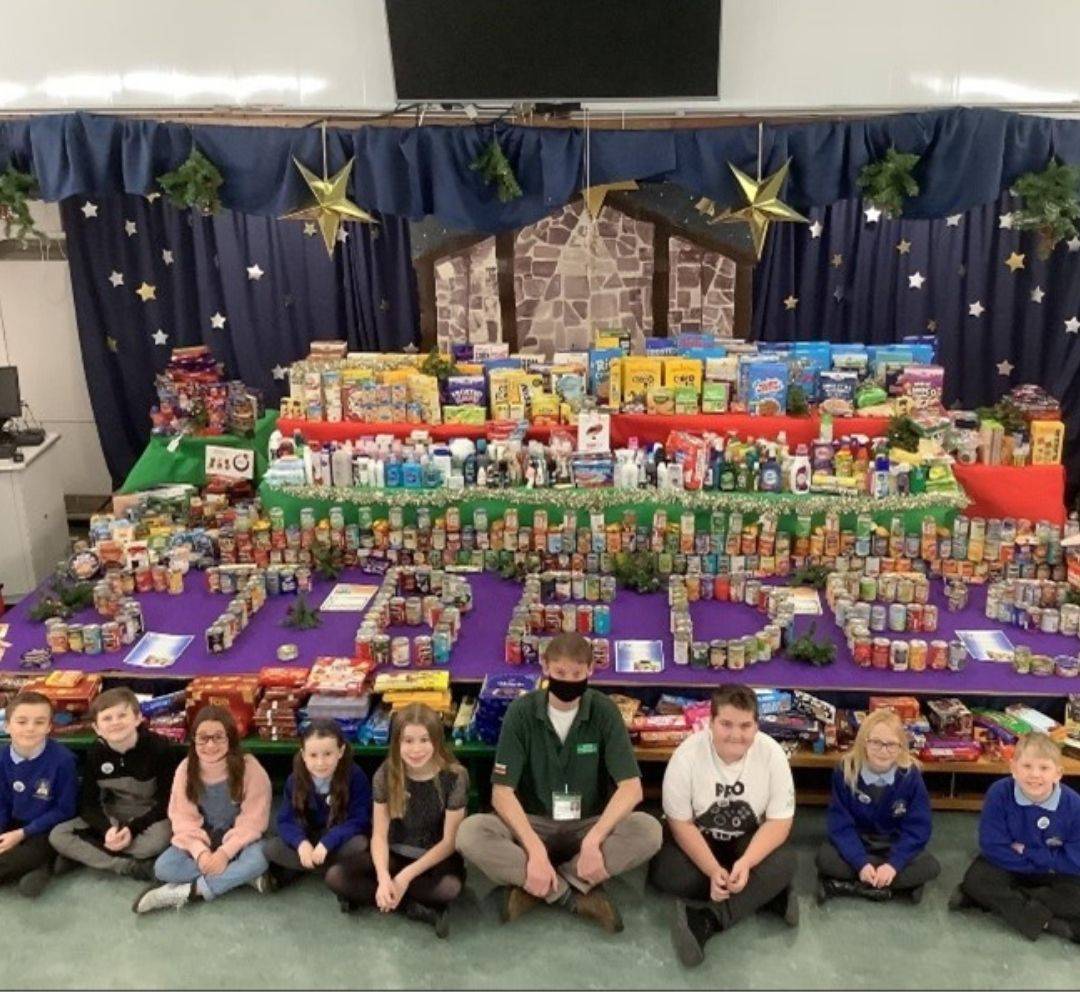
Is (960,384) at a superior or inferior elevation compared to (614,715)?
superior

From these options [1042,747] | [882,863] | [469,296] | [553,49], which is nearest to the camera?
[1042,747]

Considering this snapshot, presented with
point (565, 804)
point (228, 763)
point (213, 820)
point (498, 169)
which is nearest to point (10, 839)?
point (213, 820)

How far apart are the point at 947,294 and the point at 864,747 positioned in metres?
4.74

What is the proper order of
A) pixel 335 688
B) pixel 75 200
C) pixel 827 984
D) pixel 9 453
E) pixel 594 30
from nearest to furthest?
1. pixel 827 984
2. pixel 335 688
3. pixel 594 30
4. pixel 9 453
5. pixel 75 200

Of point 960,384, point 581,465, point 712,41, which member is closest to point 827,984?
point 581,465

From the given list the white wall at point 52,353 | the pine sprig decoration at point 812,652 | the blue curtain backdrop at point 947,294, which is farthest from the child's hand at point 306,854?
the blue curtain backdrop at point 947,294

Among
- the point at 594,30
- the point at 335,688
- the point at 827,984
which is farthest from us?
the point at 594,30

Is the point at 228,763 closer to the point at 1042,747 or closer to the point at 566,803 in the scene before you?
the point at 566,803

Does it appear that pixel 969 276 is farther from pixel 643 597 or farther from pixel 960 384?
pixel 643 597

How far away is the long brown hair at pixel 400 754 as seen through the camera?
4047mm

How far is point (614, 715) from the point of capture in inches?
165

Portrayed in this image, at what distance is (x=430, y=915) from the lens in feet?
13.5

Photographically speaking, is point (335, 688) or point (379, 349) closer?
point (335, 688)

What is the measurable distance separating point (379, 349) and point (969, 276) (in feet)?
13.8
